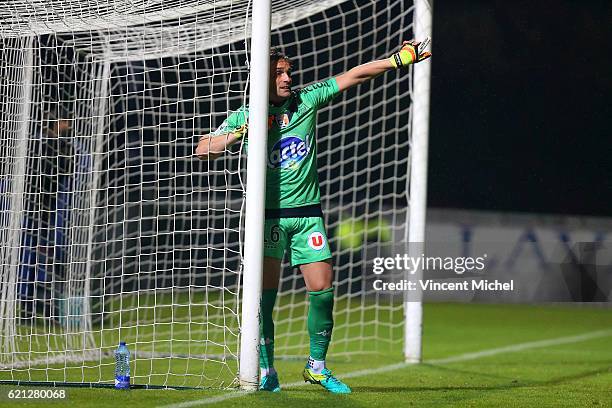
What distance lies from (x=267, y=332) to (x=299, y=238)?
0.54 metres

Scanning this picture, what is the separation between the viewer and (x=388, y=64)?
18.3 feet

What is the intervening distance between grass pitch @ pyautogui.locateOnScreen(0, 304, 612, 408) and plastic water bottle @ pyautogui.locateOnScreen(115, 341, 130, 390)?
4.6 inches

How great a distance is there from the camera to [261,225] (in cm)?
538

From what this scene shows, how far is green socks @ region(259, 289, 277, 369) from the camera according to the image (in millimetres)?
5637

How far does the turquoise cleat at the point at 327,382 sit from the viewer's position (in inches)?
218

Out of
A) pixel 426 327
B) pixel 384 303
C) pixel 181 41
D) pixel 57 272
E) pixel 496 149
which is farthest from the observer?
pixel 496 149

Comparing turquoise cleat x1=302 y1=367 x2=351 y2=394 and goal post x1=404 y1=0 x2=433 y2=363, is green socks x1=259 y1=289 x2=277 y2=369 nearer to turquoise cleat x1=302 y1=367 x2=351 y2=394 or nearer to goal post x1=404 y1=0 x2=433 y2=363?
turquoise cleat x1=302 y1=367 x2=351 y2=394

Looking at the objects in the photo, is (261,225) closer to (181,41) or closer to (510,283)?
(181,41)

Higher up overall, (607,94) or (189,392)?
(607,94)

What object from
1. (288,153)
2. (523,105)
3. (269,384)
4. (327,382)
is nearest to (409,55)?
(288,153)

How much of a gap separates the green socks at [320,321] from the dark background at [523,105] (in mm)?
9307

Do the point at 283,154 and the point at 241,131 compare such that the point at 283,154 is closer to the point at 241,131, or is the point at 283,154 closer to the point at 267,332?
the point at 241,131

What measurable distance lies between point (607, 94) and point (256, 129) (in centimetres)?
1090

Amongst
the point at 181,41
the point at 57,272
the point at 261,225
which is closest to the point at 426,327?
the point at 57,272
